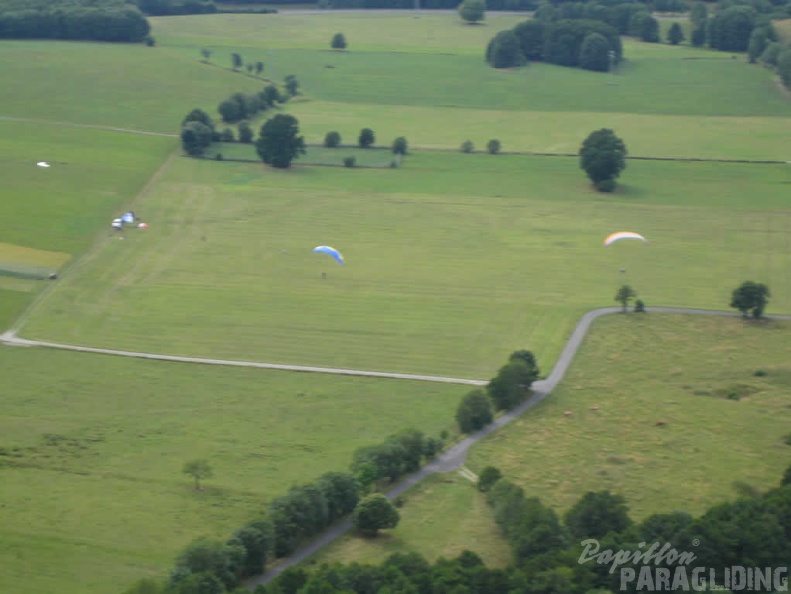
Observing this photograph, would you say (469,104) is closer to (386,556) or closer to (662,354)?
(662,354)

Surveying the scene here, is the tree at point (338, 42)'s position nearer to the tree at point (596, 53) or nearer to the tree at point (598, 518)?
the tree at point (596, 53)

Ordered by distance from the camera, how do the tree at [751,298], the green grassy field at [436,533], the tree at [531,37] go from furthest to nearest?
the tree at [531,37] < the tree at [751,298] < the green grassy field at [436,533]

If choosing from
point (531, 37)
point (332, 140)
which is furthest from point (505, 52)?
Result: point (332, 140)

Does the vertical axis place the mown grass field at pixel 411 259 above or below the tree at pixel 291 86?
below

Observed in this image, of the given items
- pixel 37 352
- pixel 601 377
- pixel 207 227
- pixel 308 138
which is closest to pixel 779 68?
pixel 308 138

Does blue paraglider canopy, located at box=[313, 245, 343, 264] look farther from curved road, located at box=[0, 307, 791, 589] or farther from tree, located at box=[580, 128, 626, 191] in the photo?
tree, located at box=[580, 128, 626, 191]

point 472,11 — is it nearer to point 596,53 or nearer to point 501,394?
point 596,53

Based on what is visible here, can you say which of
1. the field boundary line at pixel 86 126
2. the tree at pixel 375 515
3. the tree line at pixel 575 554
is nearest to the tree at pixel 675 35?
the field boundary line at pixel 86 126
